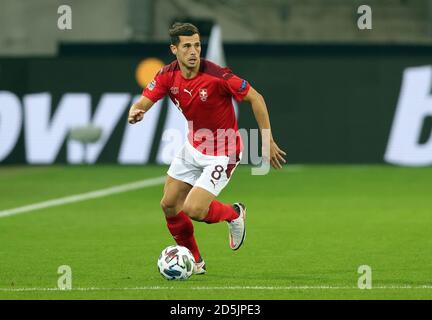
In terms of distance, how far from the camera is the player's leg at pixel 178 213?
36.1ft

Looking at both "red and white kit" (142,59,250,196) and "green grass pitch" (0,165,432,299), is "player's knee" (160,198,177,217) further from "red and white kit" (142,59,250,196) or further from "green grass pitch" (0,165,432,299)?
"green grass pitch" (0,165,432,299)

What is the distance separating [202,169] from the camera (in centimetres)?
1116

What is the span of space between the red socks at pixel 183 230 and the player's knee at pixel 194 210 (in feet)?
0.71

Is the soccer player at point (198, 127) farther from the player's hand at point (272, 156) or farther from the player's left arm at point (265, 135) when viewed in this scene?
the player's hand at point (272, 156)

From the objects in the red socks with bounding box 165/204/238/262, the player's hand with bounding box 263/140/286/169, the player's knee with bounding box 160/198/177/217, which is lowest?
the red socks with bounding box 165/204/238/262

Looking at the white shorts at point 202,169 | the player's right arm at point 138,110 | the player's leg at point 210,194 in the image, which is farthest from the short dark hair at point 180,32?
the player's leg at point 210,194

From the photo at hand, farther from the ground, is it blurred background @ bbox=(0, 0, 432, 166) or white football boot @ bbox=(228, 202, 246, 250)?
white football boot @ bbox=(228, 202, 246, 250)

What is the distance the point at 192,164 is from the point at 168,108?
12.2 meters

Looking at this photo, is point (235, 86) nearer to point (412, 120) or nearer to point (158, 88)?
point (158, 88)

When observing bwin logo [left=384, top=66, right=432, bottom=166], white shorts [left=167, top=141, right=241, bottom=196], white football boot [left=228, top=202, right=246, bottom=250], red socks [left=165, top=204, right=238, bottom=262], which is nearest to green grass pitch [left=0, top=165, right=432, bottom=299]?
white football boot [left=228, top=202, right=246, bottom=250]

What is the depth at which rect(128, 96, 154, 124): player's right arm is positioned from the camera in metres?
10.6

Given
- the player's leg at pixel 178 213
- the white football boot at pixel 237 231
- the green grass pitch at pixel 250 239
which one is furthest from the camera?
the white football boot at pixel 237 231
